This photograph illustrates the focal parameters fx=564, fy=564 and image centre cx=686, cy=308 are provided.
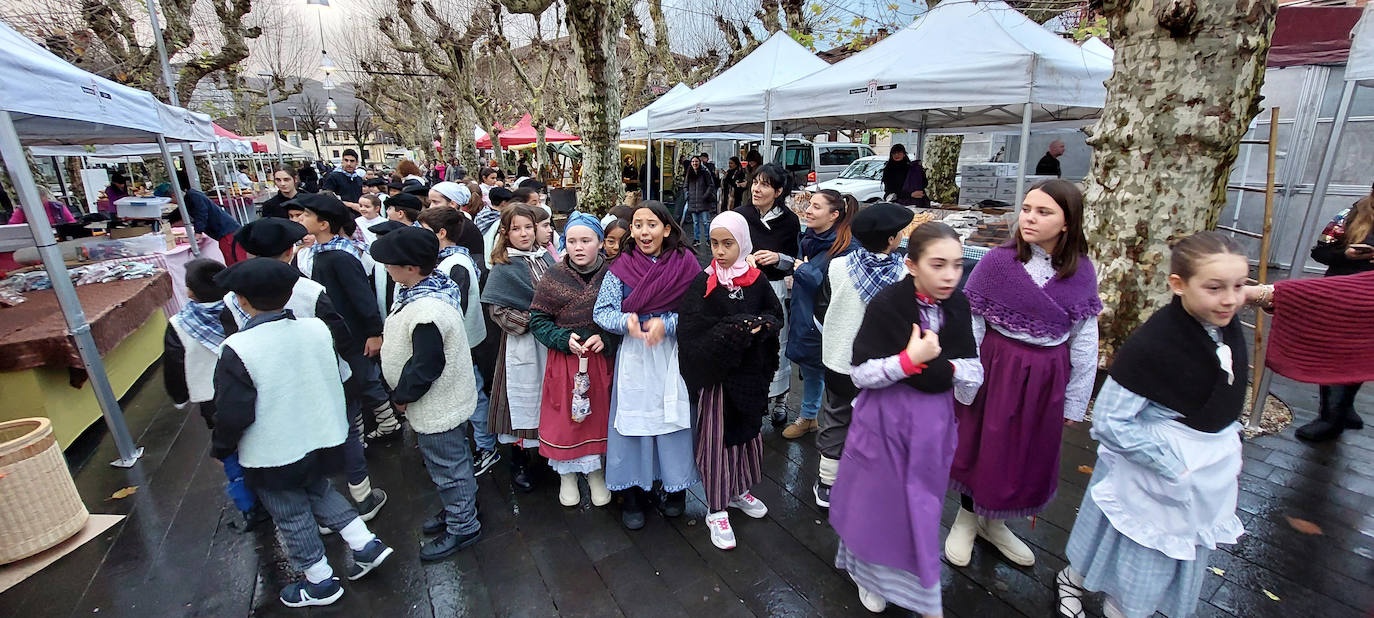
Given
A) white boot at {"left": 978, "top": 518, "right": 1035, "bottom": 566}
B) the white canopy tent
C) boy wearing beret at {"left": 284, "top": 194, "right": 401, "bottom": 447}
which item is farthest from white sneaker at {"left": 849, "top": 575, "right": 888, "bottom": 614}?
the white canopy tent

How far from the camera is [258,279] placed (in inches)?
81.7

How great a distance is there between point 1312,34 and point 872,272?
6487 mm

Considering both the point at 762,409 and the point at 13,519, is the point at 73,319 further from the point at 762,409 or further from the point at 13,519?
the point at 762,409

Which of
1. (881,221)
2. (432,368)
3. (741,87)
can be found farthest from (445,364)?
(741,87)

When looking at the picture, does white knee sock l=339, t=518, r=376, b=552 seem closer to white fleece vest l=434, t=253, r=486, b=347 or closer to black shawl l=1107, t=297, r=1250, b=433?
white fleece vest l=434, t=253, r=486, b=347

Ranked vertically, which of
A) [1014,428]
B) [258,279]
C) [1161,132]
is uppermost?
[1161,132]

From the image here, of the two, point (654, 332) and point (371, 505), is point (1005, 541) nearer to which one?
point (654, 332)

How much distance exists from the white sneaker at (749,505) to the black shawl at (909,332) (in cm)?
123

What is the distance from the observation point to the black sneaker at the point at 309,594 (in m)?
2.35

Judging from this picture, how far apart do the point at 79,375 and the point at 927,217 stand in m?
6.88

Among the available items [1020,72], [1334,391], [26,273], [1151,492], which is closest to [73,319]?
[26,273]

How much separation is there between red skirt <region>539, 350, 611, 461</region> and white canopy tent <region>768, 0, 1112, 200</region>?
169 inches

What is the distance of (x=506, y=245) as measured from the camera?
2.92 m

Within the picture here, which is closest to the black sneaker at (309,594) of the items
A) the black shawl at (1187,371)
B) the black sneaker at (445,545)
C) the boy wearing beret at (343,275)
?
the black sneaker at (445,545)
